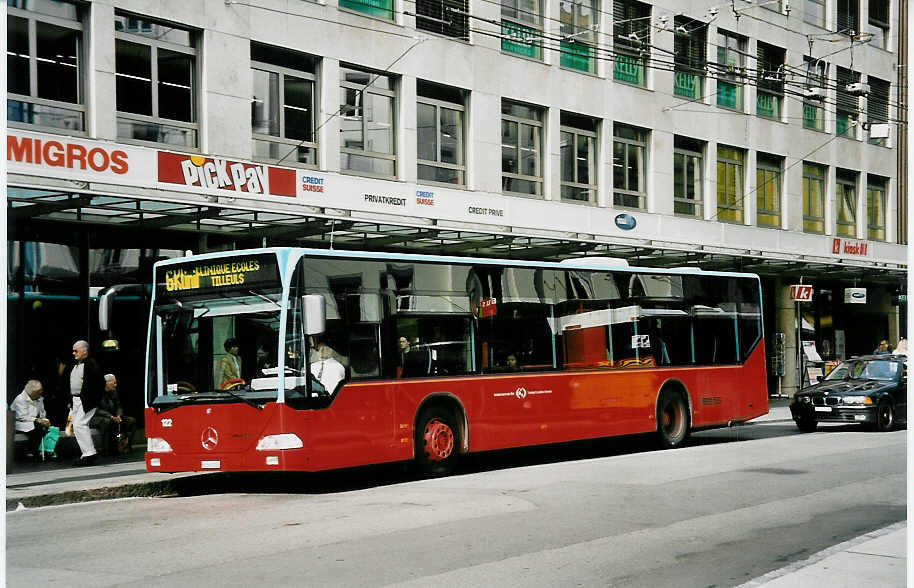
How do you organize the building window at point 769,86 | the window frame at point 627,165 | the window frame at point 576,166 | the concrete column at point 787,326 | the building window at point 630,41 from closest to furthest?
1. the window frame at point 576,166
2. the building window at point 630,41
3. the window frame at point 627,165
4. the building window at point 769,86
5. the concrete column at point 787,326

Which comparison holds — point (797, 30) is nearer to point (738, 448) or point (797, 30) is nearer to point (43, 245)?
point (738, 448)

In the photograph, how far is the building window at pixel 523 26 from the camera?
26.0m

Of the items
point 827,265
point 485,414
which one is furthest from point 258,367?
point 827,265

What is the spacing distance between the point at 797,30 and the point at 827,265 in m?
7.79

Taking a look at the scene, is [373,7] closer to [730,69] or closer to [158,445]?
[158,445]

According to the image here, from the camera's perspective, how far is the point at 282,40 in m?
21.4

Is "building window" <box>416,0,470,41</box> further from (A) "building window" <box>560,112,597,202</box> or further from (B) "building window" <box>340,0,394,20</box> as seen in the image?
(A) "building window" <box>560,112,597,202</box>

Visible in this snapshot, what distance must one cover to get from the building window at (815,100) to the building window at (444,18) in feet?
47.5

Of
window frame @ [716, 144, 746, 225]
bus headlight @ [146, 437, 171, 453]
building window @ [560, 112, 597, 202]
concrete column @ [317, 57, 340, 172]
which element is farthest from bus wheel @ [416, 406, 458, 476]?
window frame @ [716, 144, 746, 225]

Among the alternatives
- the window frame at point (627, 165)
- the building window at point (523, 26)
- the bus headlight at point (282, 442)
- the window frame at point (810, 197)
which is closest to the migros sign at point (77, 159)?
the bus headlight at point (282, 442)

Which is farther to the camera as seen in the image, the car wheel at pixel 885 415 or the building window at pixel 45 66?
the car wheel at pixel 885 415

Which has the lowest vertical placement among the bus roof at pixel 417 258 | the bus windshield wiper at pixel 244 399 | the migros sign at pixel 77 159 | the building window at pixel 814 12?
the bus windshield wiper at pixel 244 399

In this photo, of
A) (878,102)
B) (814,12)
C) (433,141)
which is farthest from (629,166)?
(878,102)

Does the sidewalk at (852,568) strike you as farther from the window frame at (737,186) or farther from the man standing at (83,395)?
the window frame at (737,186)
